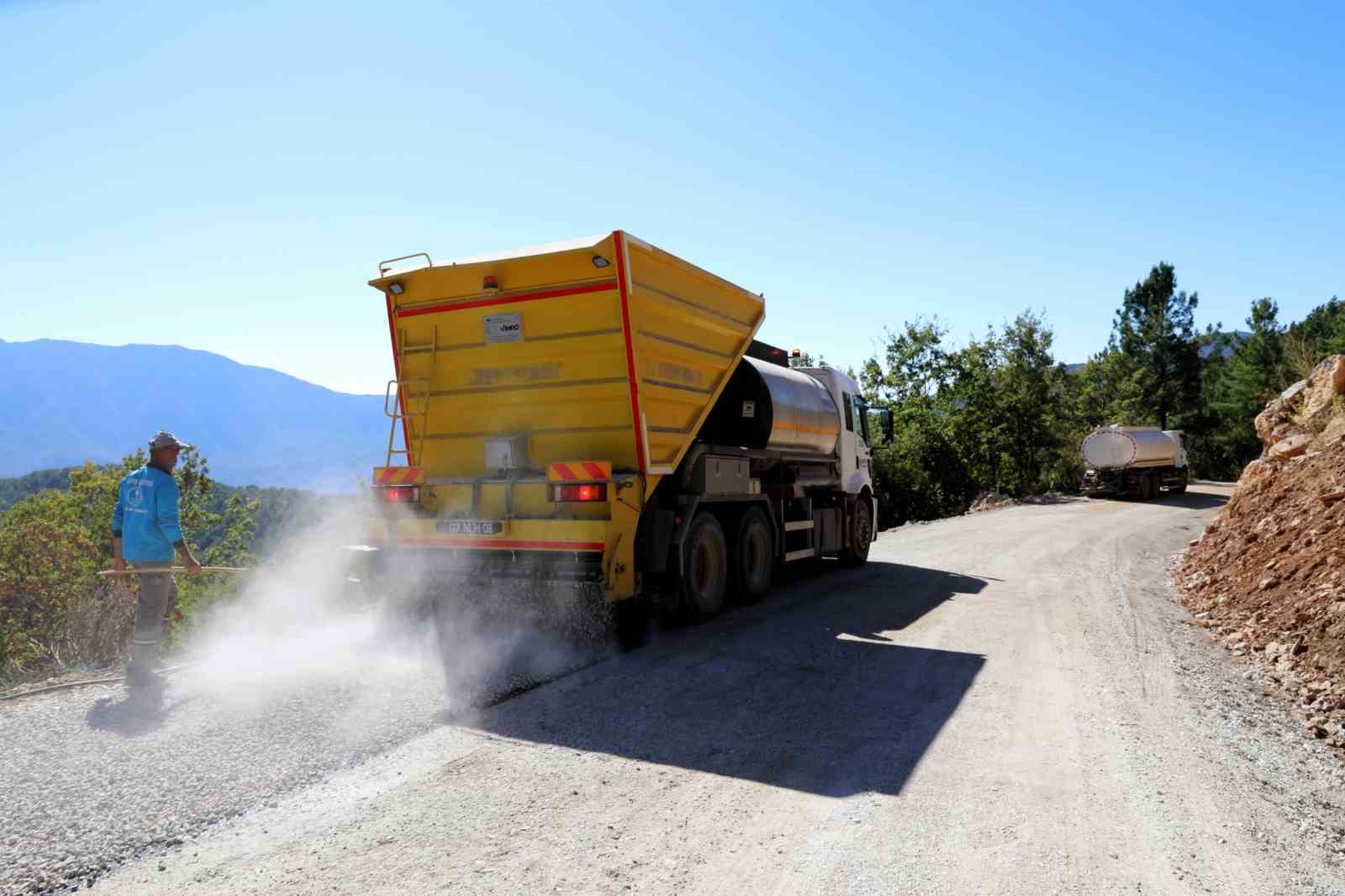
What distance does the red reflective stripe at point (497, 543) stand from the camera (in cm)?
654

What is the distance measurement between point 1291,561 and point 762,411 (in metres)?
5.46

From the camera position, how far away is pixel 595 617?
23.6ft

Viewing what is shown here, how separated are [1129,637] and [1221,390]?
68892 mm

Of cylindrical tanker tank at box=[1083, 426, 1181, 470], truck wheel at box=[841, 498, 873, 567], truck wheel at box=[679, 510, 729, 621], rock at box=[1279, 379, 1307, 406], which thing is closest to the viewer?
truck wheel at box=[679, 510, 729, 621]

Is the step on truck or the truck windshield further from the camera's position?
the truck windshield

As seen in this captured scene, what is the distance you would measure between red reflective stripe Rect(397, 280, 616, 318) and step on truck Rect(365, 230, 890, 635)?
1 cm

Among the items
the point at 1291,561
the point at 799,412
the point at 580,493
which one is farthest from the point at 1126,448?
the point at 580,493

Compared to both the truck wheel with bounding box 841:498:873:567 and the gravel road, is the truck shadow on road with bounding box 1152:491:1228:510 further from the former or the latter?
the gravel road

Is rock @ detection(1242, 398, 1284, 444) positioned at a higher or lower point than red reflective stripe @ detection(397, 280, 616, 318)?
lower

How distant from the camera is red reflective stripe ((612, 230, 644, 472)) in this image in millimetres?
6633

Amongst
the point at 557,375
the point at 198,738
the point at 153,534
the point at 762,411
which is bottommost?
the point at 198,738

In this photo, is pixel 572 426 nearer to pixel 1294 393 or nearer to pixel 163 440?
pixel 163 440

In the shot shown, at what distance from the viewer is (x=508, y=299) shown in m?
7.29

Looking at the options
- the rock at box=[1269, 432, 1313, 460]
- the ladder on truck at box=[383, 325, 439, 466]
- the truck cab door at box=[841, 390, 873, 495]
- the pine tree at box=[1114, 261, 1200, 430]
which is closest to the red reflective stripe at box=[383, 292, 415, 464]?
the ladder on truck at box=[383, 325, 439, 466]
